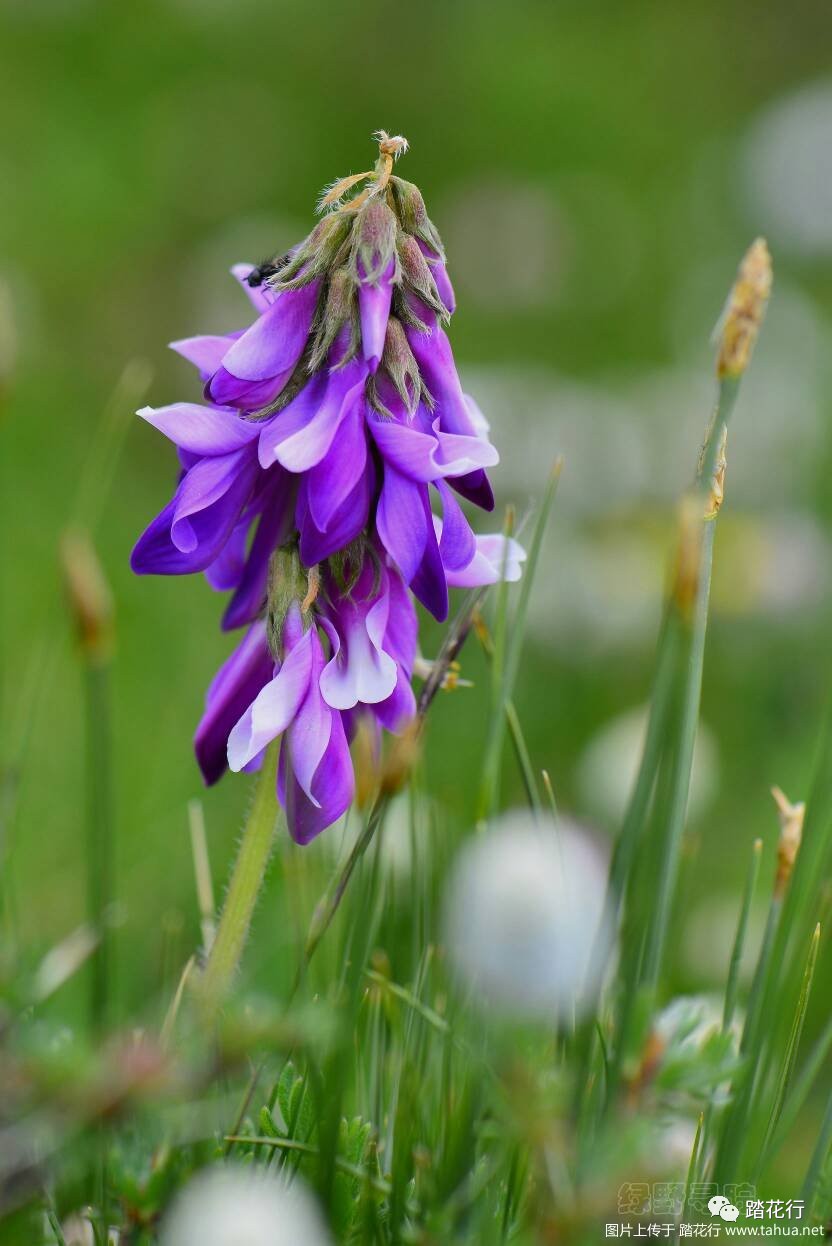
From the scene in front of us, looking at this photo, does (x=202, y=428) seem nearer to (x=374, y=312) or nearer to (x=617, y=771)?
(x=374, y=312)

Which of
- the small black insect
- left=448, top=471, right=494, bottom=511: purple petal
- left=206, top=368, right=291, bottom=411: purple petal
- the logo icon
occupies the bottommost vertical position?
the logo icon

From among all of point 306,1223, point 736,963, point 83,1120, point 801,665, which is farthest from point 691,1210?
point 801,665

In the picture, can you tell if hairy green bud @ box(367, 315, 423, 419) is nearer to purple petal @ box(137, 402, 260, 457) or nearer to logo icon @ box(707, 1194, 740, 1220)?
purple petal @ box(137, 402, 260, 457)

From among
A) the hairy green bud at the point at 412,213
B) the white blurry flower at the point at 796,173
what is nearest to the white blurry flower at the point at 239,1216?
the hairy green bud at the point at 412,213

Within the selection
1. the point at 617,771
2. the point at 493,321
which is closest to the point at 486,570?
the point at 617,771

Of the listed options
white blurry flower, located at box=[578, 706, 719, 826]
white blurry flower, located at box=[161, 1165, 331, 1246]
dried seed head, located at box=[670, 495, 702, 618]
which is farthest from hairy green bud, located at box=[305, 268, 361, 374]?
white blurry flower, located at box=[578, 706, 719, 826]

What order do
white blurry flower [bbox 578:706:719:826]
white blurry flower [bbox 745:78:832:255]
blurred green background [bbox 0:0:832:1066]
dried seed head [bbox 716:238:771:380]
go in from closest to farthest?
dried seed head [bbox 716:238:771:380], white blurry flower [bbox 578:706:719:826], blurred green background [bbox 0:0:832:1066], white blurry flower [bbox 745:78:832:255]
